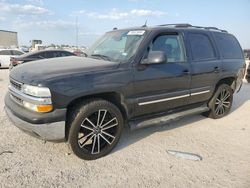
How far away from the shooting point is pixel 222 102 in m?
5.65

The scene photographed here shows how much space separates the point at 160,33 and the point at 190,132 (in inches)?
78.5

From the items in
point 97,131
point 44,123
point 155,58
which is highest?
point 155,58

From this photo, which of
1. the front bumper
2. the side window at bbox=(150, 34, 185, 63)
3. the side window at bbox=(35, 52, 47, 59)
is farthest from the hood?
the side window at bbox=(35, 52, 47, 59)

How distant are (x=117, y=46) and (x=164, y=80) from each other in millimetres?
1012

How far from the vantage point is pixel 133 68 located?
12.1 feet

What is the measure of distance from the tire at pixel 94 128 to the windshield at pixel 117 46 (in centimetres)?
85

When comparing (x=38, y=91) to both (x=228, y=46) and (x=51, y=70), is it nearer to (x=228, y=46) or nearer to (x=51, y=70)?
(x=51, y=70)

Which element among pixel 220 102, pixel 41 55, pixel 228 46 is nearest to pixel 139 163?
pixel 220 102

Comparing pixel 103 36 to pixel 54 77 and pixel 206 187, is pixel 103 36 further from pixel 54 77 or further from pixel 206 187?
pixel 206 187

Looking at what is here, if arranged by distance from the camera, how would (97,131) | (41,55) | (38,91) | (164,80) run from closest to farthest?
(38,91) < (97,131) < (164,80) < (41,55)

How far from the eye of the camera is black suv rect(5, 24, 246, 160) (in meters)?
3.15

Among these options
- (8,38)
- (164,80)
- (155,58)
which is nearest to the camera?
(155,58)

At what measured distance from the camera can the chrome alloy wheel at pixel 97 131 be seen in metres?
3.50

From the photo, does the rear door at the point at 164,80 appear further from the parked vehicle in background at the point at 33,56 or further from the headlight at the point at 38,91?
the parked vehicle in background at the point at 33,56
